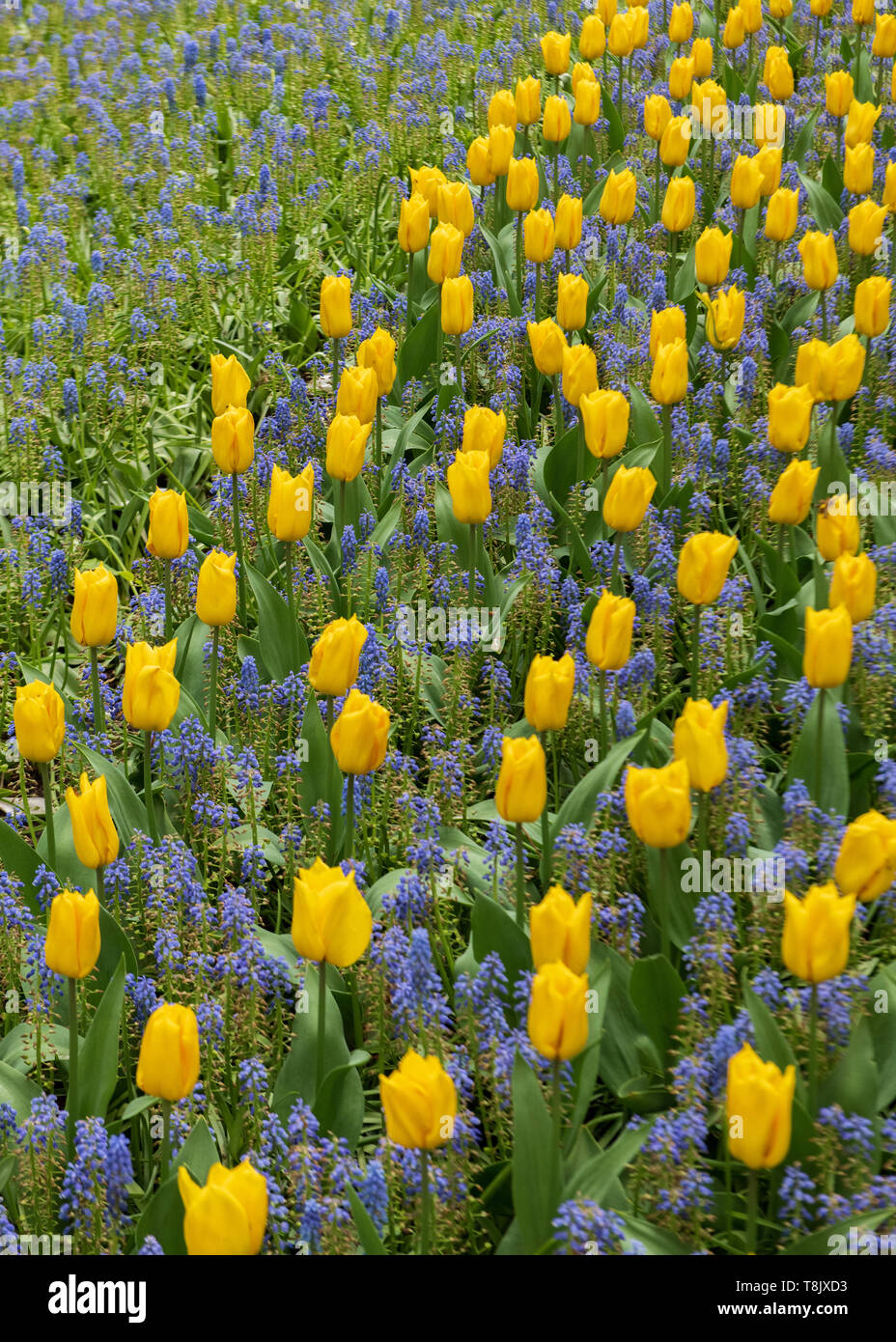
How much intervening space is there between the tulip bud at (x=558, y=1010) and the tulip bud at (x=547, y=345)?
242 centimetres

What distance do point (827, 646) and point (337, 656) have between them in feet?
3.11

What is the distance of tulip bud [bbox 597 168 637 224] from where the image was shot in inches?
194

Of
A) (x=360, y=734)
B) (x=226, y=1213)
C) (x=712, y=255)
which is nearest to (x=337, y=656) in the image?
(x=360, y=734)

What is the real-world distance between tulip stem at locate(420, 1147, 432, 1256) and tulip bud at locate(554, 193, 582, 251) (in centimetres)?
351

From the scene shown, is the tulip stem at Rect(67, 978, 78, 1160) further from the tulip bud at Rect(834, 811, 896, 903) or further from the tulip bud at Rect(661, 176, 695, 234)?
the tulip bud at Rect(661, 176, 695, 234)

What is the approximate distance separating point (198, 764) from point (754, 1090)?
1713 millimetres

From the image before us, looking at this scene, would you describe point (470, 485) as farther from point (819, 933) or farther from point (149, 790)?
point (819, 933)

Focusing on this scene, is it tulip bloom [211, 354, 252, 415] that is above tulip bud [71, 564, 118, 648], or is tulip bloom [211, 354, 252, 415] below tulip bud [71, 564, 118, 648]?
above

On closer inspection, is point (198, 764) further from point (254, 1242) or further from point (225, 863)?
point (254, 1242)

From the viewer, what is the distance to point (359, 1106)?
2578mm

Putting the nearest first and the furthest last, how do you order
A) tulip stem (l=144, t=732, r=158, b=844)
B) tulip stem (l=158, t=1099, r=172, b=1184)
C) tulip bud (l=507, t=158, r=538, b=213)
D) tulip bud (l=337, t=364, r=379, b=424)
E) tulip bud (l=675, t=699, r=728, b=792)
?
tulip stem (l=158, t=1099, r=172, b=1184) → tulip bud (l=675, t=699, r=728, b=792) → tulip stem (l=144, t=732, r=158, b=844) → tulip bud (l=337, t=364, r=379, b=424) → tulip bud (l=507, t=158, r=538, b=213)

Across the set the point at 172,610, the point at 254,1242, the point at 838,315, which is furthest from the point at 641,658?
the point at 838,315

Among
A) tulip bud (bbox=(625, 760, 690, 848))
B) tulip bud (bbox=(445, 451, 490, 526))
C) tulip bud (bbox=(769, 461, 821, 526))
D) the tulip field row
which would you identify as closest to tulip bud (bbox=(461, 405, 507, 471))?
the tulip field row

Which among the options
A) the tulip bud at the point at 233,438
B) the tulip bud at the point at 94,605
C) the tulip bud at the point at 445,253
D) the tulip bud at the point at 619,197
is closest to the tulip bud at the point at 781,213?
the tulip bud at the point at 619,197
